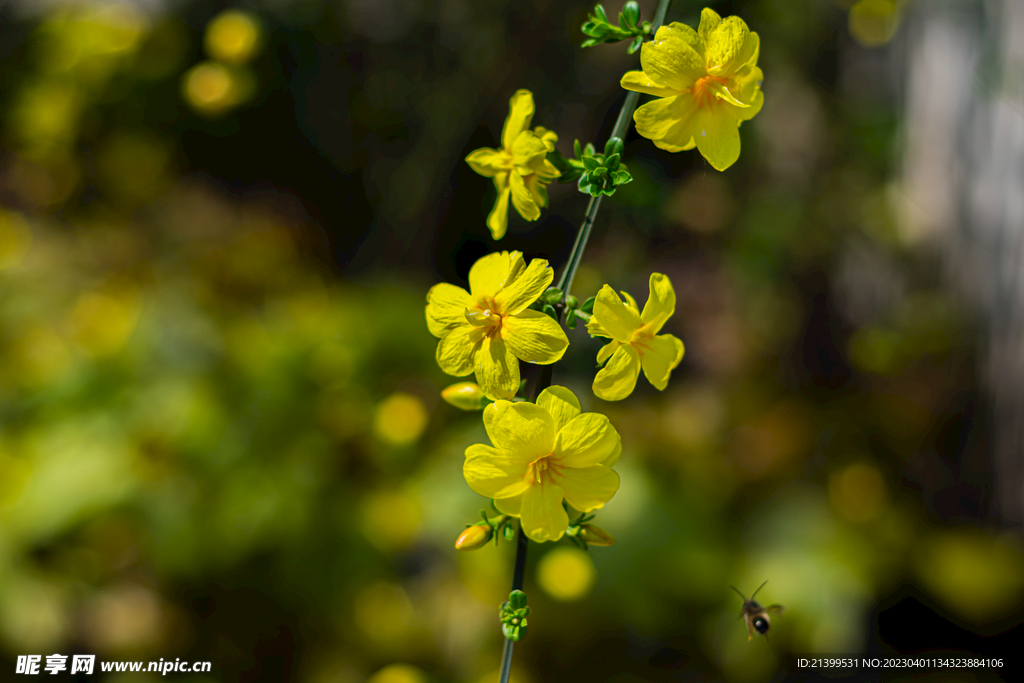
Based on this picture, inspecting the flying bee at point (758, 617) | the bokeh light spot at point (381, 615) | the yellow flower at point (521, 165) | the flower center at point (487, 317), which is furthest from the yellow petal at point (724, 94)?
the bokeh light spot at point (381, 615)

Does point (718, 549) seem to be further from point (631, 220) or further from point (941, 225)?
point (941, 225)

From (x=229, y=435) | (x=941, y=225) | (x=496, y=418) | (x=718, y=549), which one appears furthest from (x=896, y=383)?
(x=229, y=435)

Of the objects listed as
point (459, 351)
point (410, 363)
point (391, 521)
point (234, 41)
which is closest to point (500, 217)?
point (459, 351)

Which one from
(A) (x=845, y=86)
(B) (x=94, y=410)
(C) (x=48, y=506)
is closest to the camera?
(C) (x=48, y=506)

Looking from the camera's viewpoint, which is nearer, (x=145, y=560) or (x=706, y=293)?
(x=145, y=560)

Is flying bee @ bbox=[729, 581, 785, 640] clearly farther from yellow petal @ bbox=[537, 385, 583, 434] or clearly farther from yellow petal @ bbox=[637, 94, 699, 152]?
yellow petal @ bbox=[637, 94, 699, 152]

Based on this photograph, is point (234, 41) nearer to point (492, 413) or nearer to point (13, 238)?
point (13, 238)

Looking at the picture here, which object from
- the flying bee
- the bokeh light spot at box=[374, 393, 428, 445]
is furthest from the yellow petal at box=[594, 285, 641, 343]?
the bokeh light spot at box=[374, 393, 428, 445]

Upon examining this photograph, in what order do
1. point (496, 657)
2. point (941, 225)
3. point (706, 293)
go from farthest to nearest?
point (706, 293) < point (941, 225) < point (496, 657)
